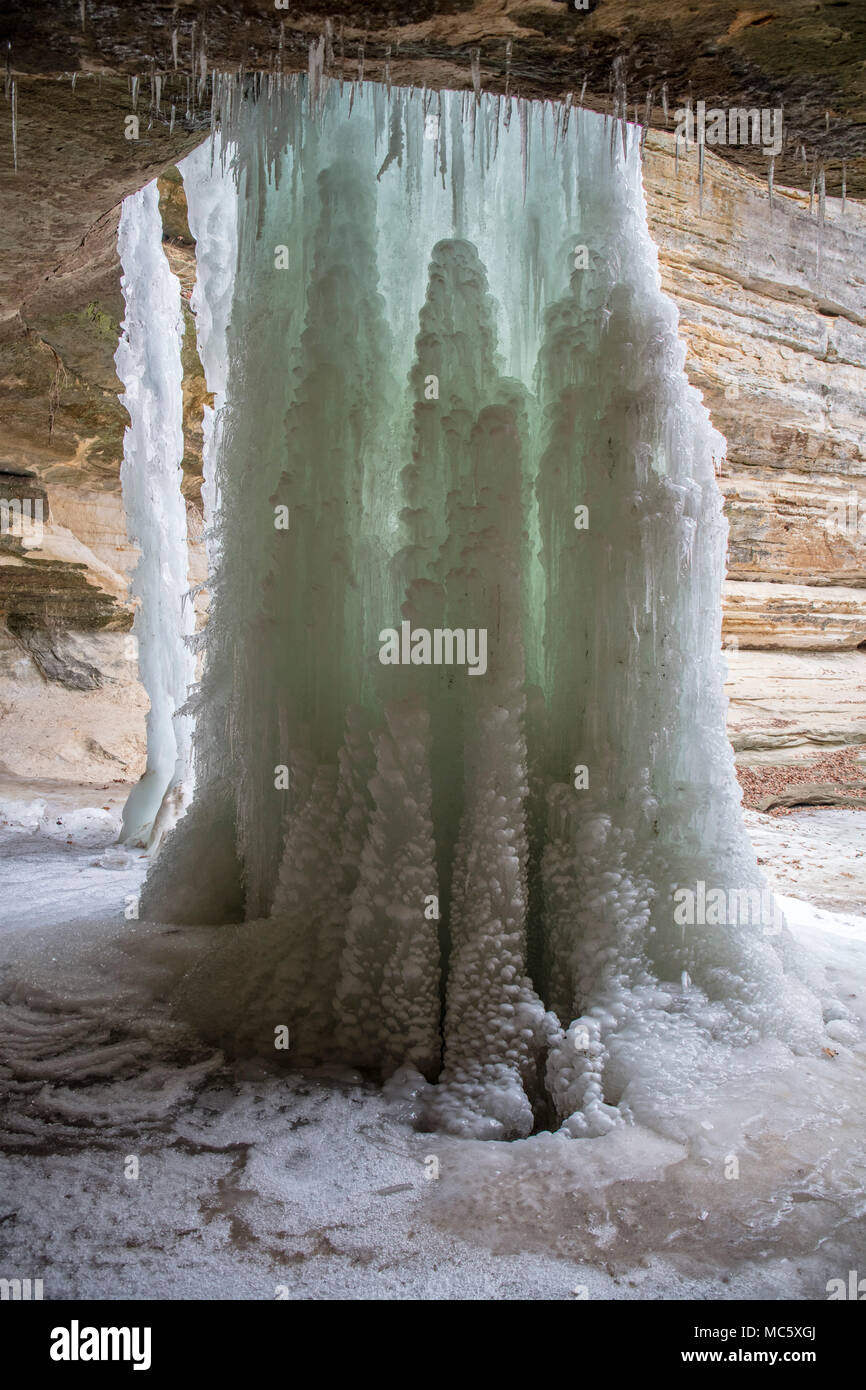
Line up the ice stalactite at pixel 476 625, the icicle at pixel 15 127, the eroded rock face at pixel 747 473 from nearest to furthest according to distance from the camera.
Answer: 1. the icicle at pixel 15 127
2. the ice stalactite at pixel 476 625
3. the eroded rock face at pixel 747 473

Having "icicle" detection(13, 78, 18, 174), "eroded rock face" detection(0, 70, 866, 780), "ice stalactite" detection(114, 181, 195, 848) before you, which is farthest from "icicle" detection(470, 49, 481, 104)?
Result: "eroded rock face" detection(0, 70, 866, 780)

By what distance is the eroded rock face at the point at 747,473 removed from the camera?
36.6ft

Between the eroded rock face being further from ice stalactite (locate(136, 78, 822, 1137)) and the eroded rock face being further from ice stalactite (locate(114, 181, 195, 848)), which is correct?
ice stalactite (locate(136, 78, 822, 1137))

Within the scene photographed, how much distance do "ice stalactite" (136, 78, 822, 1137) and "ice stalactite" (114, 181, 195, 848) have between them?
142 inches

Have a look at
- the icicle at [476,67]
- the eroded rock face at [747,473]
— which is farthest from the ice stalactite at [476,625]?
the eroded rock face at [747,473]

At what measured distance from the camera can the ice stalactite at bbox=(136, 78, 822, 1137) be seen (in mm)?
3502

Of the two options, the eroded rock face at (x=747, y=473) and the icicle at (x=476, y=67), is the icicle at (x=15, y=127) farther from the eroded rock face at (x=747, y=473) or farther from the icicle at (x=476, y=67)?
the eroded rock face at (x=747, y=473)

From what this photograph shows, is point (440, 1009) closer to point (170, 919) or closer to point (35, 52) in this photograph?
point (170, 919)

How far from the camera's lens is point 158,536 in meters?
7.63

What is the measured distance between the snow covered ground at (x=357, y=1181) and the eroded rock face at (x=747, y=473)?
816 cm

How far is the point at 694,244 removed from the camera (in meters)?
11.2

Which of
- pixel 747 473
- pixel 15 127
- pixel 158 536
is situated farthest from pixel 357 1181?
pixel 747 473

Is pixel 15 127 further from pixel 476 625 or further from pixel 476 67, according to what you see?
pixel 476 625

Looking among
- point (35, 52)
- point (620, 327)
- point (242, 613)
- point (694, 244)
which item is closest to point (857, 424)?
point (694, 244)
